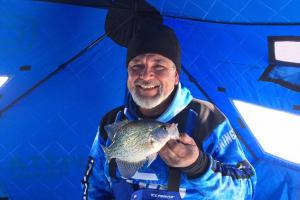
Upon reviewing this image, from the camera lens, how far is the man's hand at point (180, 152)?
1.79 meters

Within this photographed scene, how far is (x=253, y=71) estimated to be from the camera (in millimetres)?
2861

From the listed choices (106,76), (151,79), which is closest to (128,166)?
(151,79)

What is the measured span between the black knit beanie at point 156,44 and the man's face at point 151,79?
0.11ft

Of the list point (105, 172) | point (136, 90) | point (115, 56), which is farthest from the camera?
point (115, 56)

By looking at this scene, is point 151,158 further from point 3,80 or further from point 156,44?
point 3,80

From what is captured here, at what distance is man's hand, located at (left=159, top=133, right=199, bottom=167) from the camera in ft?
5.86

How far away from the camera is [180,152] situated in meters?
1.81

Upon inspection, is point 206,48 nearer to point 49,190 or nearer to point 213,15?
point 213,15

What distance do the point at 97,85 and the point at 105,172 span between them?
90 cm

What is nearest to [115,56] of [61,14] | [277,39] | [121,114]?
[61,14]

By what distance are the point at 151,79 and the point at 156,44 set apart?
24cm

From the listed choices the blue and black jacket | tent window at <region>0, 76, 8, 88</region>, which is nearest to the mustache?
the blue and black jacket

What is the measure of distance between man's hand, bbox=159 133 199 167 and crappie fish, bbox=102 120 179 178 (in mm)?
41

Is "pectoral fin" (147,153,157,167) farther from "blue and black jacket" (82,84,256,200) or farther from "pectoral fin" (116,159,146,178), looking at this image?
"blue and black jacket" (82,84,256,200)
